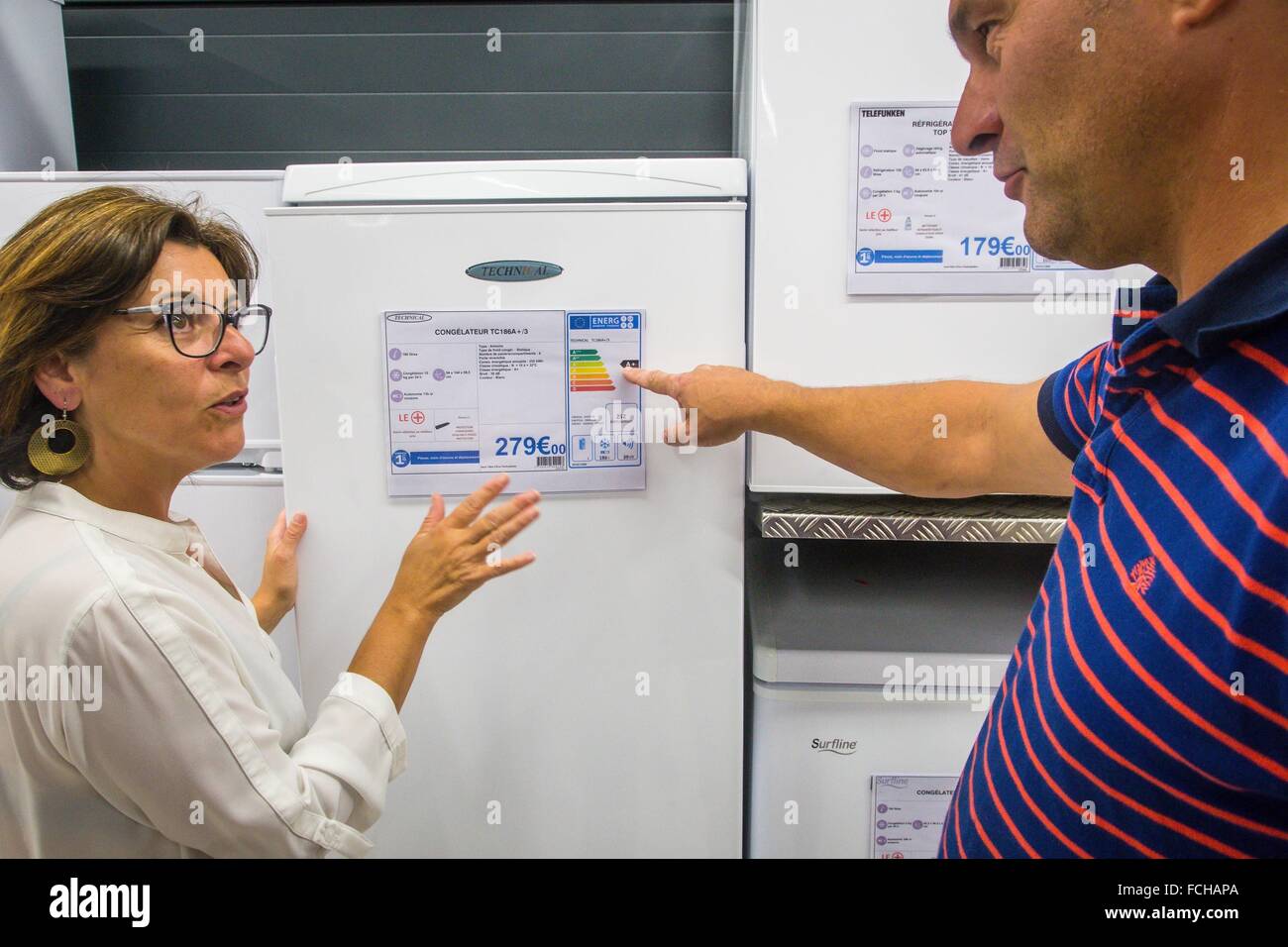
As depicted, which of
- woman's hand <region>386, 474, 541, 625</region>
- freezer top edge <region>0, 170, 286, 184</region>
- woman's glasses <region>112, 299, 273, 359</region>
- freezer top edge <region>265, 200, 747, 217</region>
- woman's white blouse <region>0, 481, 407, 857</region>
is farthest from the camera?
freezer top edge <region>0, 170, 286, 184</region>

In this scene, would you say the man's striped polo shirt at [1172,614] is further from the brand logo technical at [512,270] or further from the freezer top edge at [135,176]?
the freezer top edge at [135,176]

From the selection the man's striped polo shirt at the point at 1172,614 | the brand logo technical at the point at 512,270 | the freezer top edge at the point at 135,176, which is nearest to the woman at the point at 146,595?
the brand logo technical at the point at 512,270

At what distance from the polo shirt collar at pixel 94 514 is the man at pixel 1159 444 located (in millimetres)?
761

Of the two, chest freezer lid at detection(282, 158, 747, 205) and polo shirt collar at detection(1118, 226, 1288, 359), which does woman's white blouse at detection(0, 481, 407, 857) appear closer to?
chest freezer lid at detection(282, 158, 747, 205)

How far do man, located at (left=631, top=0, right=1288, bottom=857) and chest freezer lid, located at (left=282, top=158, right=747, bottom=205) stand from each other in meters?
0.36

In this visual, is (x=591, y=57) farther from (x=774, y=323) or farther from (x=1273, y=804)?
(x=1273, y=804)

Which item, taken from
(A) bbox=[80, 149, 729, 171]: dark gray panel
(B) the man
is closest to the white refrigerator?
(B) the man

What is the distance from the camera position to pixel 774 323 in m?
0.96

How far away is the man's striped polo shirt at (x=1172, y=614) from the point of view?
16.6 inches

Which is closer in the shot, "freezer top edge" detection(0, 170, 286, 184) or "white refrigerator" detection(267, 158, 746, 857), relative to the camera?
"white refrigerator" detection(267, 158, 746, 857)

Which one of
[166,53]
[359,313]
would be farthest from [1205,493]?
[166,53]

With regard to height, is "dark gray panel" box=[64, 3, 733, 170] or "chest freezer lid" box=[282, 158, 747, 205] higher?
"dark gray panel" box=[64, 3, 733, 170]

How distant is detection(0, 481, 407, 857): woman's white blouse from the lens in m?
0.59
